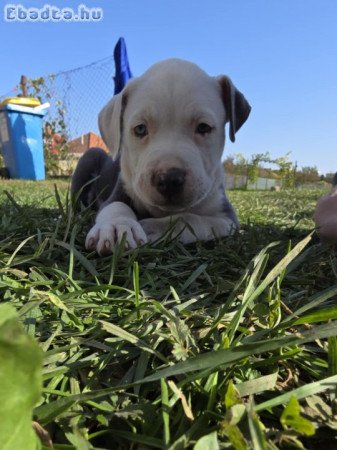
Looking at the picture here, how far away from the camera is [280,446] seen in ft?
2.02

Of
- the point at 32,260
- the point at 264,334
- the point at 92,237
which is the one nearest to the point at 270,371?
the point at 264,334

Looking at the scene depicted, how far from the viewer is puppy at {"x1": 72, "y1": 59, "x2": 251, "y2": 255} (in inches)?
76.4

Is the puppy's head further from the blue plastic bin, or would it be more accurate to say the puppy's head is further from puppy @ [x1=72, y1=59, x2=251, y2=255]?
the blue plastic bin

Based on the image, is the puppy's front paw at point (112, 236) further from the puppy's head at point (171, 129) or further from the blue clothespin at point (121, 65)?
the blue clothespin at point (121, 65)

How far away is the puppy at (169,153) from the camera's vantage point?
1.94 metres

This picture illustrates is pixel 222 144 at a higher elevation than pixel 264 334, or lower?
higher

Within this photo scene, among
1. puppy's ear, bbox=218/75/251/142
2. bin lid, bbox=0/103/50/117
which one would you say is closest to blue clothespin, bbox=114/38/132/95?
bin lid, bbox=0/103/50/117

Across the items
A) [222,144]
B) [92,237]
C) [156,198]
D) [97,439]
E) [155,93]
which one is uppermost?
[155,93]

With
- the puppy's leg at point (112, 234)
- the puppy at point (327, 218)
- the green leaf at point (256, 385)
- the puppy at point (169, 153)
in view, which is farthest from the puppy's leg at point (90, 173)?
the green leaf at point (256, 385)

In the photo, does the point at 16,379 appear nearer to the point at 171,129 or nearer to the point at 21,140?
the point at 171,129

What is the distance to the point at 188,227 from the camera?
1807 mm

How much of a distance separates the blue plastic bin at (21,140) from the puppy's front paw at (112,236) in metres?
9.38

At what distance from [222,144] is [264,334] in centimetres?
175

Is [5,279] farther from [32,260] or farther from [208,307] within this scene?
[208,307]
